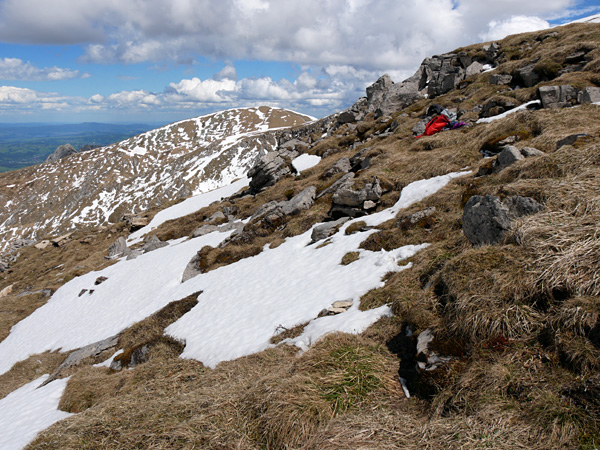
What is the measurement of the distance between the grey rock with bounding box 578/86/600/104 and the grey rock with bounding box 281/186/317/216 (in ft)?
61.2

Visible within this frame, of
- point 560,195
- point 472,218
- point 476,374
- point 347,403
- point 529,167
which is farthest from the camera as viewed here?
point 529,167

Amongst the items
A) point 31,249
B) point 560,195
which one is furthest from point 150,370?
point 31,249

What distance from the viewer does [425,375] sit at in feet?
17.7

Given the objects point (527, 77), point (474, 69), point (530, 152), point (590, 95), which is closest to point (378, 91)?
point (474, 69)

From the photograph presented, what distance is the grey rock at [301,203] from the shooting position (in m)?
24.7

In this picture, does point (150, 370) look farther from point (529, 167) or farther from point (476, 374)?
point (529, 167)

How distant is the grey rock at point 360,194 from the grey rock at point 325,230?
1390 millimetres

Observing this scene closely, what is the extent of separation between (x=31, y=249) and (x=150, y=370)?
6770 cm

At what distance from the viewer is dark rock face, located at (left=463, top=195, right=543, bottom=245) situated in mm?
7262

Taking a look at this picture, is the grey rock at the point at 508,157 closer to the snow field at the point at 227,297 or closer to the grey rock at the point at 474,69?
the snow field at the point at 227,297

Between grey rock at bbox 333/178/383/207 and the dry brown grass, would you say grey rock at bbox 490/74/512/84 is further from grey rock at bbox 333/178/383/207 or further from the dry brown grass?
the dry brown grass

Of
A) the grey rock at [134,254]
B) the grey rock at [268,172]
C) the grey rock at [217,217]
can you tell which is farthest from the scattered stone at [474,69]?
the grey rock at [134,254]

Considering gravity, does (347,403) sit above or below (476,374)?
below

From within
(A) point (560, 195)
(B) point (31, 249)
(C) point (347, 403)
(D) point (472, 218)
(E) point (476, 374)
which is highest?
(A) point (560, 195)
